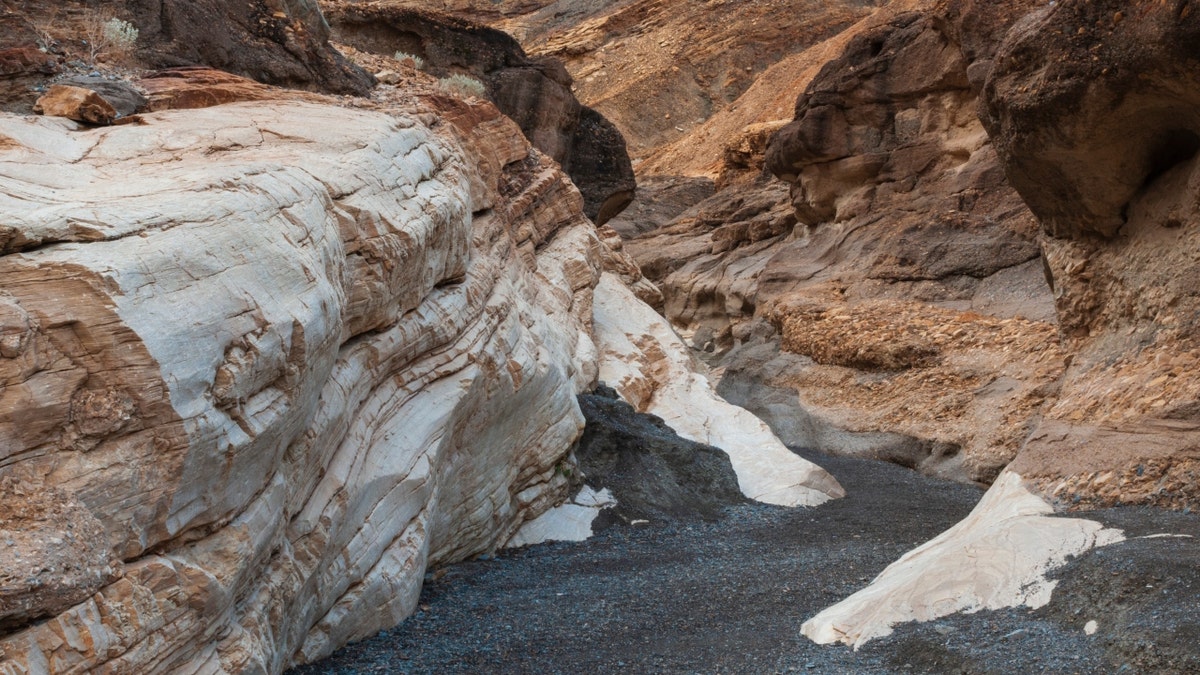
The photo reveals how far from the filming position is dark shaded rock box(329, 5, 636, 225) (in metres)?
16.8

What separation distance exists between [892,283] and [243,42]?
12774 millimetres

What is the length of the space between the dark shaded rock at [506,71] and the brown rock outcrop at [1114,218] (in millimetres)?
8930

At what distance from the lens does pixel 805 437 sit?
53.9ft

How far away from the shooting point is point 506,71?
57.8 feet

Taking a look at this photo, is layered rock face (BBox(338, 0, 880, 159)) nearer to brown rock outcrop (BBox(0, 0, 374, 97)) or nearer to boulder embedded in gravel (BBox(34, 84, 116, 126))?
brown rock outcrop (BBox(0, 0, 374, 97))

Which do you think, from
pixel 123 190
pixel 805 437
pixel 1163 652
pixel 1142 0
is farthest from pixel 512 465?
pixel 805 437

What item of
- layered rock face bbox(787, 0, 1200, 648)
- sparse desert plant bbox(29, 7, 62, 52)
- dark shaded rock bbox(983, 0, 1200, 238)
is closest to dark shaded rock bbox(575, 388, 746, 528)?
layered rock face bbox(787, 0, 1200, 648)

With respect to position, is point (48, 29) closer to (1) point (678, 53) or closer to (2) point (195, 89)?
(2) point (195, 89)

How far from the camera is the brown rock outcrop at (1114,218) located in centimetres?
773

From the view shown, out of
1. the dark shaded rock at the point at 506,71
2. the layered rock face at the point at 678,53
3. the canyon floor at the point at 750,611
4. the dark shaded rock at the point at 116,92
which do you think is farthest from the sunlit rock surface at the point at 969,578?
the layered rock face at the point at 678,53

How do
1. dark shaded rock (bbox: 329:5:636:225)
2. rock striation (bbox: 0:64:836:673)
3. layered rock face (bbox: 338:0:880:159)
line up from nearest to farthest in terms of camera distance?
rock striation (bbox: 0:64:836:673) < dark shaded rock (bbox: 329:5:636:225) < layered rock face (bbox: 338:0:880:159)

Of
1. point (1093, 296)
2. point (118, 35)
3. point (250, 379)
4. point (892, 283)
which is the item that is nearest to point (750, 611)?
point (250, 379)

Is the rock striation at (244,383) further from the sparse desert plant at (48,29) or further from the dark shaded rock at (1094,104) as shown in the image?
the dark shaded rock at (1094,104)

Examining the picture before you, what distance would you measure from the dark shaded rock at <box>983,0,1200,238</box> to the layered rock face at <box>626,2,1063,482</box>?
399 centimetres
